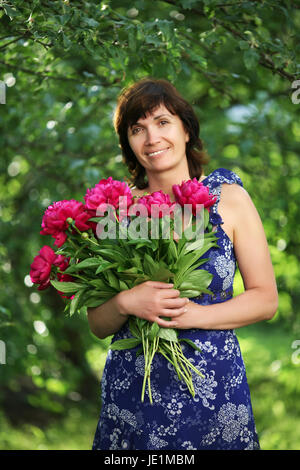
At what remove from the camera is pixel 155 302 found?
196 centimetres

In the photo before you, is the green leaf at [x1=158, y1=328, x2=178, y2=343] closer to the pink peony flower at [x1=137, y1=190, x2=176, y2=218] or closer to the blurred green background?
the pink peony flower at [x1=137, y1=190, x2=176, y2=218]

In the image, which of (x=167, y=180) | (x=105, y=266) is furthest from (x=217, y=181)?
(x=105, y=266)

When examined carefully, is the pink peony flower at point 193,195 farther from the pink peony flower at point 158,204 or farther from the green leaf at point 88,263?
the green leaf at point 88,263

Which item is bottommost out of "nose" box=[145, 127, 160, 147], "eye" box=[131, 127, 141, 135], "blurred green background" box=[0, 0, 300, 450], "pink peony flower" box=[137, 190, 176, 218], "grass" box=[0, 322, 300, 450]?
"grass" box=[0, 322, 300, 450]

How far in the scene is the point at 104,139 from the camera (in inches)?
193

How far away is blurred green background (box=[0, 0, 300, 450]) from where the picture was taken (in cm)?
272

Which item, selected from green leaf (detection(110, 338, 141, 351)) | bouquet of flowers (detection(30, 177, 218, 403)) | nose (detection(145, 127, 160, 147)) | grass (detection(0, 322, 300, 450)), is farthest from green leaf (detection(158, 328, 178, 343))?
grass (detection(0, 322, 300, 450))

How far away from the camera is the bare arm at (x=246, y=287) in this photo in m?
2.08

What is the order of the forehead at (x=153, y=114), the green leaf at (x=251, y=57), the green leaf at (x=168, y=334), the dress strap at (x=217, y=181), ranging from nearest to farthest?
1. the green leaf at (x=168, y=334)
2. the dress strap at (x=217, y=181)
3. the forehead at (x=153, y=114)
4. the green leaf at (x=251, y=57)

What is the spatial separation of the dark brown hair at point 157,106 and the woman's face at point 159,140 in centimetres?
3

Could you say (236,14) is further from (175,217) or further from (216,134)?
(216,134)

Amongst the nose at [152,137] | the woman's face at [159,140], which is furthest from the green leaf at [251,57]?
the nose at [152,137]

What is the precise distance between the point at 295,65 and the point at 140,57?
0.73 metres

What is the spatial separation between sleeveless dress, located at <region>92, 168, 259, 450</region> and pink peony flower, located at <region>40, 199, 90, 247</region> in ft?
1.48
